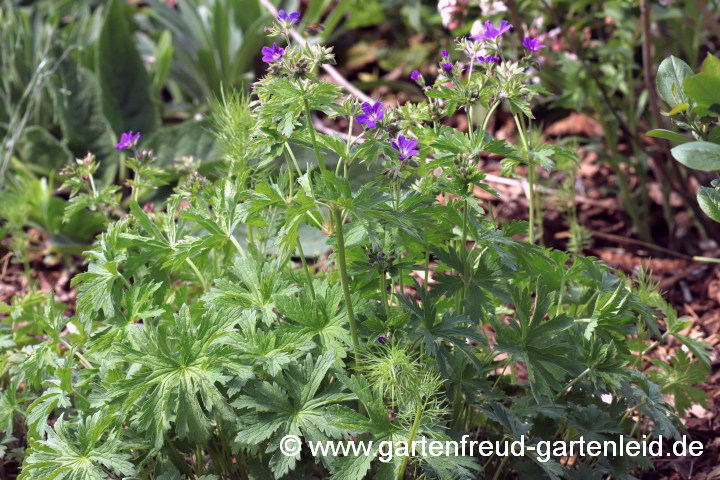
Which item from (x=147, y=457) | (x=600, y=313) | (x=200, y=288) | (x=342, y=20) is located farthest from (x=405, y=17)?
(x=147, y=457)

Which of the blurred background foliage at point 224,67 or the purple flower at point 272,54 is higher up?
the purple flower at point 272,54

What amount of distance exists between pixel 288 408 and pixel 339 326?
162mm

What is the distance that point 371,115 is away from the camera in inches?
52.4

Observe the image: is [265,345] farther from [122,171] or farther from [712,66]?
[122,171]

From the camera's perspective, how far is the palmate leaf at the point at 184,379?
126cm

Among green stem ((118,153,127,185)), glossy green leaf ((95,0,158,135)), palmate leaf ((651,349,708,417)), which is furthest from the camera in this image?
glossy green leaf ((95,0,158,135))

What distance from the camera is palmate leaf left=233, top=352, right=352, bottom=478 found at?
1.26 metres

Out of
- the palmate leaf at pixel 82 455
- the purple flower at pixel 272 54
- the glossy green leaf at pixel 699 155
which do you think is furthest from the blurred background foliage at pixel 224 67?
the glossy green leaf at pixel 699 155

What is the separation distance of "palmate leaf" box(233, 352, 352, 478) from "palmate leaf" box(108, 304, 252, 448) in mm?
39

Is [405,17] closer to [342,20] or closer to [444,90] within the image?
[342,20]

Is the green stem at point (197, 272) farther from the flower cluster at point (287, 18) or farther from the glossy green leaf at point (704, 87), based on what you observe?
the glossy green leaf at point (704, 87)

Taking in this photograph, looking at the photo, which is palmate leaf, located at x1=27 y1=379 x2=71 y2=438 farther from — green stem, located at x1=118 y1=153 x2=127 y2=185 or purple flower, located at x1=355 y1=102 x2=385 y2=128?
green stem, located at x1=118 y1=153 x2=127 y2=185

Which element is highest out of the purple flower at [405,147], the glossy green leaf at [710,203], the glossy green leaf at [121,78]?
the purple flower at [405,147]

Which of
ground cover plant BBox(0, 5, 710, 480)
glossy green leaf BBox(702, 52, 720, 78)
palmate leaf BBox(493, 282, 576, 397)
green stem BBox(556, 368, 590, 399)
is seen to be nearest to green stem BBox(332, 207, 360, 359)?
ground cover plant BBox(0, 5, 710, 480)
